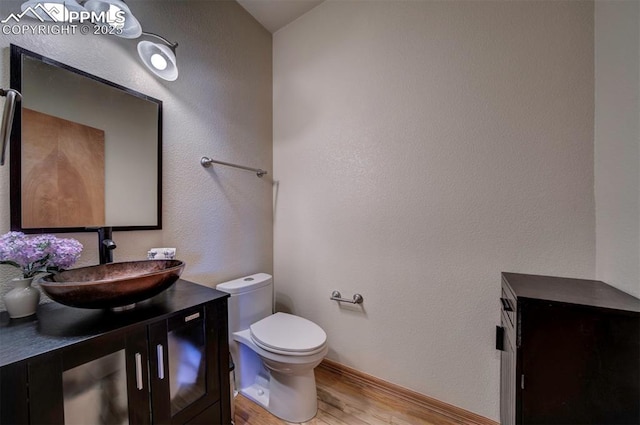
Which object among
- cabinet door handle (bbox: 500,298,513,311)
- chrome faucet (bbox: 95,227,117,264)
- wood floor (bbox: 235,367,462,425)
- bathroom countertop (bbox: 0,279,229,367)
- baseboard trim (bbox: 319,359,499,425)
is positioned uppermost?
chrome faucet (bbox: 95,227,117,264)

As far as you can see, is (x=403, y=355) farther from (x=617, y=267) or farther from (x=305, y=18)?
(x=305, y=18)

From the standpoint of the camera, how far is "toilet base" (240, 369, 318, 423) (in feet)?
4.50

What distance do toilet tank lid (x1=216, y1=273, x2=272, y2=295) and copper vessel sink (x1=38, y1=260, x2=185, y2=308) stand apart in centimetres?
61

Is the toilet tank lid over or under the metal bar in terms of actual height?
under

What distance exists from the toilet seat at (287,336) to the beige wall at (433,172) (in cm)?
34

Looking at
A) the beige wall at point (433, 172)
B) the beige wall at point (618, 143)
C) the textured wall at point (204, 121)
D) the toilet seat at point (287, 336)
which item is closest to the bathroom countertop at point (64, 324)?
the textured wall at point (204, 121)

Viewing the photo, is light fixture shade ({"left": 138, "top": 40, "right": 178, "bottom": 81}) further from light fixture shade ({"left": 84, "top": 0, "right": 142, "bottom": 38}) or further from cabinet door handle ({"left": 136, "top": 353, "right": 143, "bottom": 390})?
cabinet door handle ({"left": 136, "top": 353, "right": 143, "bottom": 390})

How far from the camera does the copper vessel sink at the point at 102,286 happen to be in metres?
0.74

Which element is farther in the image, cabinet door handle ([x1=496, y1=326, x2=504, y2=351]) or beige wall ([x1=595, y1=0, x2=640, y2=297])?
cabinet door handle ([x1=496, y1=326, x2=504, y2=351])

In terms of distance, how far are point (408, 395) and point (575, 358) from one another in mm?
966

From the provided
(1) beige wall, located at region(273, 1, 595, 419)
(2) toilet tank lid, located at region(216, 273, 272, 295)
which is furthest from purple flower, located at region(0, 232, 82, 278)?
(1) beige wall, located at region(273, 1, 595, 419)

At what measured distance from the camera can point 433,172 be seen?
56.6 inches

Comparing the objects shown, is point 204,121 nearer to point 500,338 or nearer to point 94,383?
point 94,383

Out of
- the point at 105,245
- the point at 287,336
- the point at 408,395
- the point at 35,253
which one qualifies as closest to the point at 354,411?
the point at 408,395
